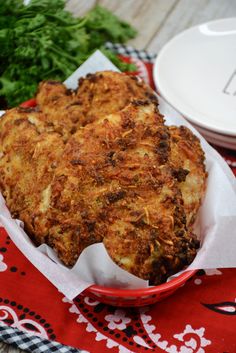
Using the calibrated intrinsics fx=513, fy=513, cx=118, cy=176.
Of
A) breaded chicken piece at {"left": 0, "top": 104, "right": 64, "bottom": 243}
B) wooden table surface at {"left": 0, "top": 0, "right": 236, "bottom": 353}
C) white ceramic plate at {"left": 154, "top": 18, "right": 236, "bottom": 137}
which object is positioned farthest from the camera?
wooden table surface at {"left": 0, "top": 0, "right": 236, "bottom": 353}

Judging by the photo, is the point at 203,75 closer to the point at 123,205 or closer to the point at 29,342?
the point at 123,205

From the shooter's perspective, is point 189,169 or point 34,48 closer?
point 189,169

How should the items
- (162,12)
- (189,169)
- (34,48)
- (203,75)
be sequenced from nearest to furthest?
(189,169), (34,48), (203,75), (162,12)

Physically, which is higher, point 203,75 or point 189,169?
point 189,169

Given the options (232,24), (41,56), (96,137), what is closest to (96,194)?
(96,137)

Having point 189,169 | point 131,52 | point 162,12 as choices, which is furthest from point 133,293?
point 162,12

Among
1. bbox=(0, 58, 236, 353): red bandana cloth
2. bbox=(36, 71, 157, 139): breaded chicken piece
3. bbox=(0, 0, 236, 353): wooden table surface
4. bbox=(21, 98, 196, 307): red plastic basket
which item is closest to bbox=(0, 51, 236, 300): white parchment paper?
bbox=(21, 98, 196, 307): red plastic basket

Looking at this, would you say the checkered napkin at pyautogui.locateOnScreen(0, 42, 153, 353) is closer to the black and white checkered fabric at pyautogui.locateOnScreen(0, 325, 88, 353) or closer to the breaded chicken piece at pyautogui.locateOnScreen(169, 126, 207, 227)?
the black and white checkered fabric at pyautogui.locateOnScreen(0, 325, 88, 353)
